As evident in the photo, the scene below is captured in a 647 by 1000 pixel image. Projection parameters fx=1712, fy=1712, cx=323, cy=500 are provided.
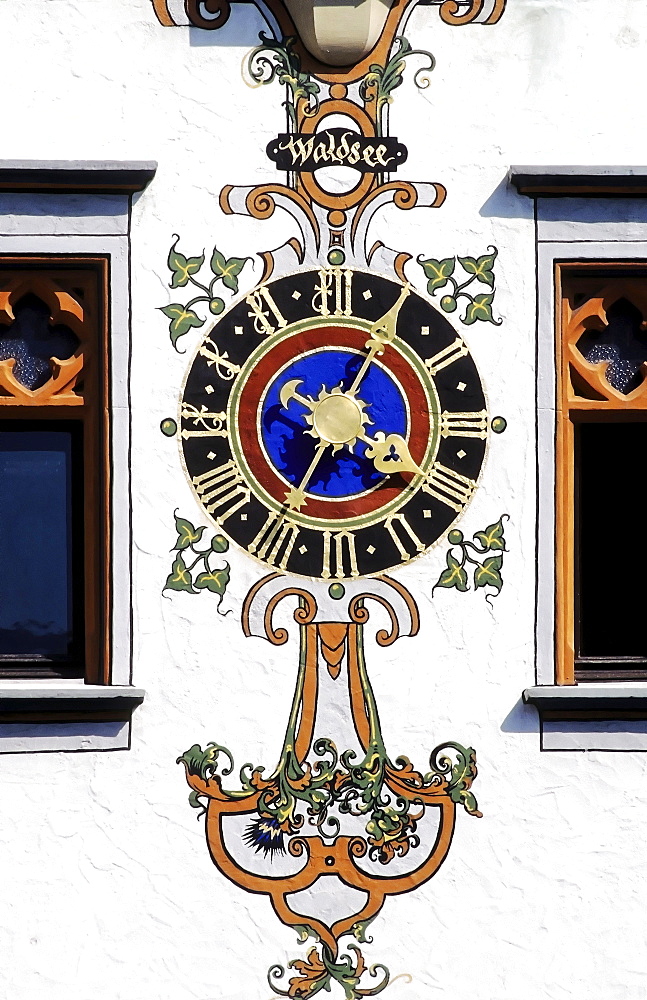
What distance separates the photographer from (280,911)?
561 centimetres

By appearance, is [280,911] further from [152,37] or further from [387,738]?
[152,37]

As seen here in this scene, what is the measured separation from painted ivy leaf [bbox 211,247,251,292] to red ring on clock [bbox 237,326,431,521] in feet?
0.83

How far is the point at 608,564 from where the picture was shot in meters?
5.84

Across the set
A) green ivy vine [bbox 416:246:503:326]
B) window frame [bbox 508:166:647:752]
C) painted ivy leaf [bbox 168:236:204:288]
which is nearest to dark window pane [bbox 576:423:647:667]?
window frame [bbox 508:166:647:752]

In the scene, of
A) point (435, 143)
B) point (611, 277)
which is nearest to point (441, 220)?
point (435, 143)

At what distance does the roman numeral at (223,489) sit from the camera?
565 cm

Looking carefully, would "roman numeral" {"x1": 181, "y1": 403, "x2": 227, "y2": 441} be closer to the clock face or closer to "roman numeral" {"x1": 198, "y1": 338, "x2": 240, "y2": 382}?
the clock face

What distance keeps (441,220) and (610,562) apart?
129 centimetres

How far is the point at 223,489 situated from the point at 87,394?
558 mm

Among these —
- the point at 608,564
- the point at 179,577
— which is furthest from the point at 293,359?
the point at 608,564

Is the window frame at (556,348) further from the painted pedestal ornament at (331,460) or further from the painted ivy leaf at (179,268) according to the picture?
the painted ivy leaf at (179,268)

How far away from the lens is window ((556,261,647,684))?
576 centimetres

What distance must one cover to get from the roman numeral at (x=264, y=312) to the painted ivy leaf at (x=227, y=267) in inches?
2.7

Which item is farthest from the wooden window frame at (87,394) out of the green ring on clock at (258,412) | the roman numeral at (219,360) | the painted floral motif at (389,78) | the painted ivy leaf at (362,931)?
the painted ivy leaf at (362,931)
